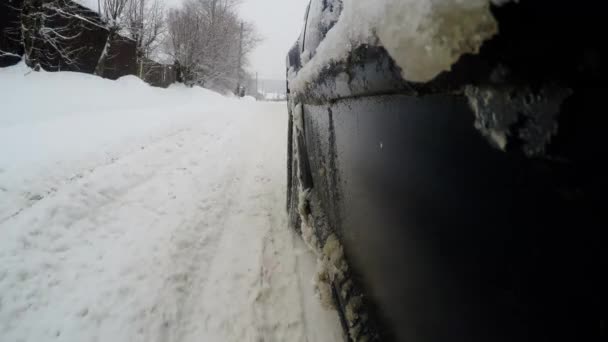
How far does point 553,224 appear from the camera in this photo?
38 cm

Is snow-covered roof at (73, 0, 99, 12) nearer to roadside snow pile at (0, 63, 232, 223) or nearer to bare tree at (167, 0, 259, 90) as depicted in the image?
roadside snow pile at (0, 63, 232, 223)

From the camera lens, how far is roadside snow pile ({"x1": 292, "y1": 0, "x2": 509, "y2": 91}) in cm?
38

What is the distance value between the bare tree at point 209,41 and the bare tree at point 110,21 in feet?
22.5

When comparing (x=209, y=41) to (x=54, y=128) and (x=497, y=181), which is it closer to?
(x=54, y=128)

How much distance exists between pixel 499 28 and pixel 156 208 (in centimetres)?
325

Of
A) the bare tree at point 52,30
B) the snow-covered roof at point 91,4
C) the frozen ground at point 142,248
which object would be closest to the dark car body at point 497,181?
the frozen ground at point 142,248

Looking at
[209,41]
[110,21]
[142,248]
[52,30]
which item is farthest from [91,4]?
[142,248]

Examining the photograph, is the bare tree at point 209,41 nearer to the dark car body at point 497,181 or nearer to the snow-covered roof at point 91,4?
the snow-covered roof at point 91,4

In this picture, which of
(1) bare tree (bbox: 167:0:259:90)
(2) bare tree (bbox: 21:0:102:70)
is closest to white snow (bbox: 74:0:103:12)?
(2) bare tree (bbox: 21:0:102:70)

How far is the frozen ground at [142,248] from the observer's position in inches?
66.3

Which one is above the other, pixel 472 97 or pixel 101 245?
pixel 472 97

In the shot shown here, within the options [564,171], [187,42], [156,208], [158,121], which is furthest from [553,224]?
[187,42]

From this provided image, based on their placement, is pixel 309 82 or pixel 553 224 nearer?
pixel 553 224

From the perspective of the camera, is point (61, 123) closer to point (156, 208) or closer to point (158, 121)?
point (158, 121)
